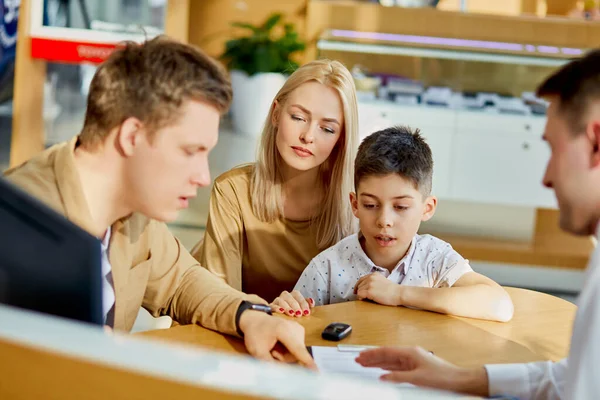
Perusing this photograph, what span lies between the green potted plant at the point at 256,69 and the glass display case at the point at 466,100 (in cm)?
238

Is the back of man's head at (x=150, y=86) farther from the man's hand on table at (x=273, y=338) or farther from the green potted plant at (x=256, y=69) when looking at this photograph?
the green potted plant at (x=256, y=69)

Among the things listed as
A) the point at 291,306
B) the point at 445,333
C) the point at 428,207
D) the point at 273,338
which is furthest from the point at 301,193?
the point at 273,338

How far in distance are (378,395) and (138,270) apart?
1219mm

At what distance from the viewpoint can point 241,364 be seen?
77 centimetres

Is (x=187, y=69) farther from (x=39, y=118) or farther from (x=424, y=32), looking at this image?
(x=39, y=118)

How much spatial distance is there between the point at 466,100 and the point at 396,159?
3.25 m

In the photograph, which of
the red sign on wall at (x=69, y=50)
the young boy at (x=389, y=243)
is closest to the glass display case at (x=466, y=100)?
the red sign on wall at (x=69, y=50)

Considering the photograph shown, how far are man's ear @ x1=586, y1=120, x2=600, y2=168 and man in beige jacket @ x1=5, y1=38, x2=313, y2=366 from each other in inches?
26.0

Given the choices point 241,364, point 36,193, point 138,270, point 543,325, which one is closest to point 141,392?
point 241,364

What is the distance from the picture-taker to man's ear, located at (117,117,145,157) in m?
1.56

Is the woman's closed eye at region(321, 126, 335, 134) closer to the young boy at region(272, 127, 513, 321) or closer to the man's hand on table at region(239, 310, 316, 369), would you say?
the young boy at region(272, 127, 513, 321)

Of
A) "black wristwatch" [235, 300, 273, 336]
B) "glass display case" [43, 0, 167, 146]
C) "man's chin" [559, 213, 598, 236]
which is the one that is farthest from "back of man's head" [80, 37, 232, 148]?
"glass display case" [43, 0, 167, 146]

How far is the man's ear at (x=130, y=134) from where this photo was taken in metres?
1.56

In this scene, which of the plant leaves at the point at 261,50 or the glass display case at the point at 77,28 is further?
the plant leaves at the point at 261,50
